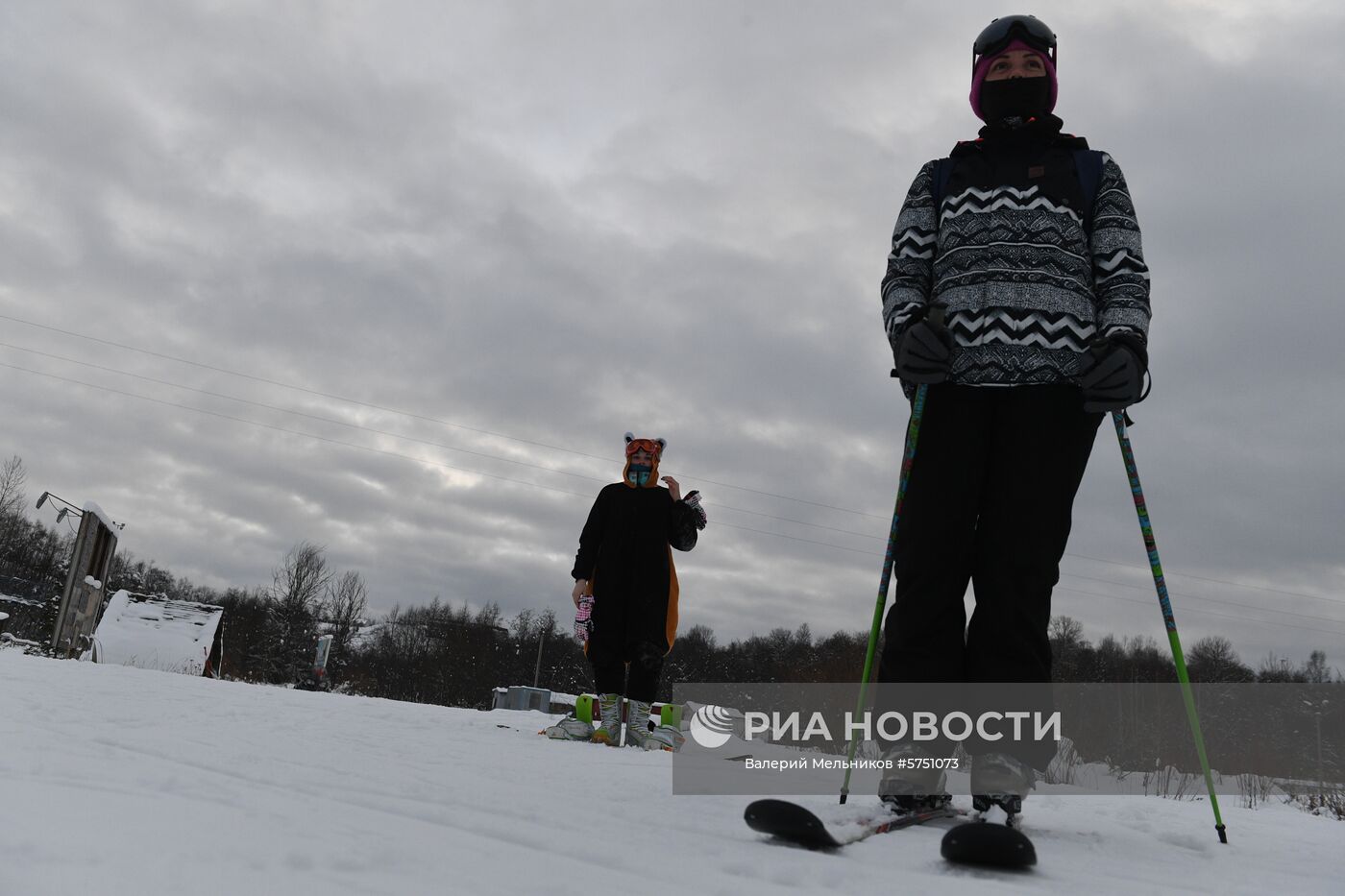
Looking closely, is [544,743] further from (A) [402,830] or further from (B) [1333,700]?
(B) [1333,700]

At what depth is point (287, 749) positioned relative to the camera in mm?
2297

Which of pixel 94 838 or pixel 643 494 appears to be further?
pixel 643 494

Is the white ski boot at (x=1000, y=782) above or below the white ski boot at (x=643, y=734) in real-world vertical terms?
above

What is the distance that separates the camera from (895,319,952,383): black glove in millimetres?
2094

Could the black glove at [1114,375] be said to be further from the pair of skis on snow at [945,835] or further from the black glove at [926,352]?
the pair of skis on snow at [945,835]

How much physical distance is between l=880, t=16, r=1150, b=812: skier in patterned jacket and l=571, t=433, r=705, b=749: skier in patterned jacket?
7.83 feet

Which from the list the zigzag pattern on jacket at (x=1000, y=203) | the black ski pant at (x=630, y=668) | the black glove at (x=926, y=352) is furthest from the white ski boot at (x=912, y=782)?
the black ski pant at (x=630, y=668)

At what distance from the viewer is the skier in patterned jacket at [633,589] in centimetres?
443

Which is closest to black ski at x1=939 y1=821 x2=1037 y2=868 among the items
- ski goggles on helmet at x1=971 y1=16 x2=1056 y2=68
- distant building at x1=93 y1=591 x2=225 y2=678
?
ski goggles on helmet at x1=971 y1=16 x2=1056 y2=68

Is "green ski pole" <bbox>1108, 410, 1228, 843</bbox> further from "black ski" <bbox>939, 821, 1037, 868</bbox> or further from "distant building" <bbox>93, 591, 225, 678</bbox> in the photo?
"distant building" <bbox>93, 591, 225, 678</bbox>

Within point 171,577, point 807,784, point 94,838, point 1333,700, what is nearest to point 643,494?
point 807,784

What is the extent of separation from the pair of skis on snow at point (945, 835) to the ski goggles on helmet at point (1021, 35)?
2.17m

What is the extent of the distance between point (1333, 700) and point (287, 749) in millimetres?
42255

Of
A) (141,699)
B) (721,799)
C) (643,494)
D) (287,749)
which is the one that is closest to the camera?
(721,799)
